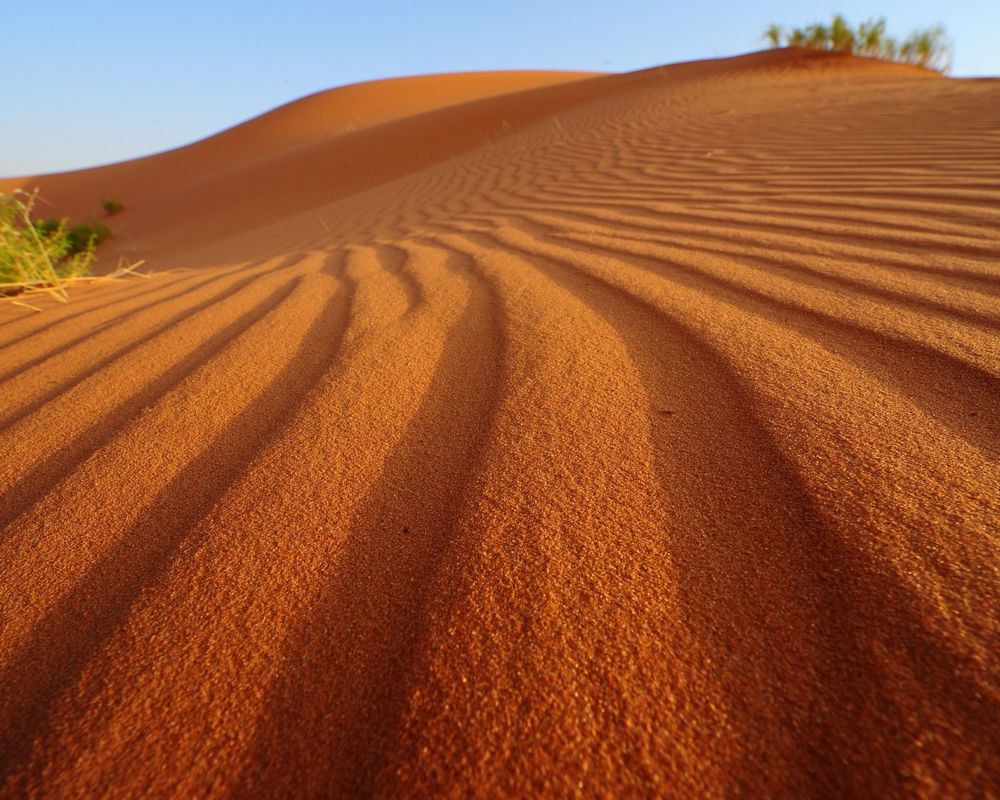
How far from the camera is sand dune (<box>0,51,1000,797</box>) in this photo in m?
0.50

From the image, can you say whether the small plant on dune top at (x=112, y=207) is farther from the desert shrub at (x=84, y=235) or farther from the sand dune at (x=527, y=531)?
the sand dune at (x=527, y=531)

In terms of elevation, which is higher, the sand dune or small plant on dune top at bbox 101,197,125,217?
small plant on dune top at bbox 101,197,125,217

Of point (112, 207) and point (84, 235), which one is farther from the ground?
point (112, 207)

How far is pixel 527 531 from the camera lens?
0.75 meters

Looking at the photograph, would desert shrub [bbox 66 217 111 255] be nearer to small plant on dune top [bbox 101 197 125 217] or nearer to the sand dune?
small plant on dune top [bbox 101 197 125 217]

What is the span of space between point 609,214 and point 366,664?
9.03 ft

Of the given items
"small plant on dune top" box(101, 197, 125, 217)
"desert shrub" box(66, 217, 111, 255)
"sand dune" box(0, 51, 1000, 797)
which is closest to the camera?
"sand dune" box(0, 51, 1000, 797)

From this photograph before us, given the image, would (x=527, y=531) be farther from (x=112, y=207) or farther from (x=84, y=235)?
(x=112, y=207)

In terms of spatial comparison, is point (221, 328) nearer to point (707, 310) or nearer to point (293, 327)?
point (293, 327)

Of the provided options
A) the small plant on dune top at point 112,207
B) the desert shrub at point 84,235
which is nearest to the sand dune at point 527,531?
the desert shrub at point 84,235

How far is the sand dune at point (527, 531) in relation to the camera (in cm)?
50

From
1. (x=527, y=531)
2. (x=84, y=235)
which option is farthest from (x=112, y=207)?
(x=527, y=531)

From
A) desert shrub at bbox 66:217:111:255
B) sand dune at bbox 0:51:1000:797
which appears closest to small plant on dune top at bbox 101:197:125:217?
desert shrub at bbox 66:217:111:255

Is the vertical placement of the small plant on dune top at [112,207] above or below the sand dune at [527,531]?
above
